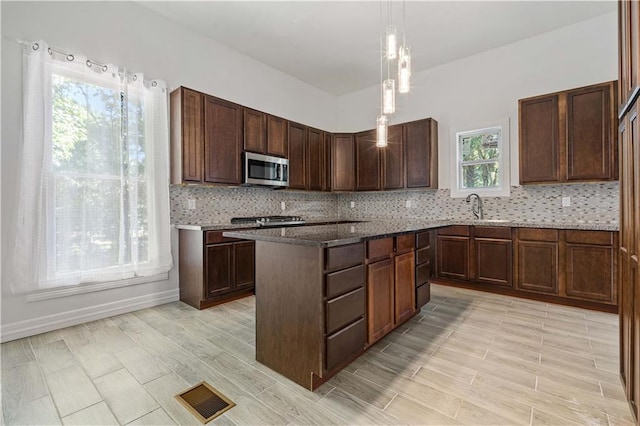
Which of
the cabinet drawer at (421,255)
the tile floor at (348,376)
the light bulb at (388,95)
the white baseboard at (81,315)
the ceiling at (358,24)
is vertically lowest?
the tile floor at (348,376)

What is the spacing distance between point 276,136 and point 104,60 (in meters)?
2.16

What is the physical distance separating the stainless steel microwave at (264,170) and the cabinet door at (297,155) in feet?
0.69

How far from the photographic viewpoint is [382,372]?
1.96 m

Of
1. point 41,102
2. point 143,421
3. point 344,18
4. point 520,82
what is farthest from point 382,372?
point 520,82

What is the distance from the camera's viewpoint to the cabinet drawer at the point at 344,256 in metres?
1.78

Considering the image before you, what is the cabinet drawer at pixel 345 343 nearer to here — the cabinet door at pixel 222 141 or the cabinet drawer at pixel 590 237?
the cabinet door at pixel 222 141

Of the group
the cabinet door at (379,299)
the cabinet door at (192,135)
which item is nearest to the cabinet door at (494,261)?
the cabinet door at (379,299)

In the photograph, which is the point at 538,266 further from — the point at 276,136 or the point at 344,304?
the point at 276,136

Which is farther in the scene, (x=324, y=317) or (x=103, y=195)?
(x=103, y=195)

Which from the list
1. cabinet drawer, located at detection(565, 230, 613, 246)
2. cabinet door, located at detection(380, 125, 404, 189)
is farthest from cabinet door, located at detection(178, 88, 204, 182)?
cabinet drawer, located at detection(565, 230, 613, 246)

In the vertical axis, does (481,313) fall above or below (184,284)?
below

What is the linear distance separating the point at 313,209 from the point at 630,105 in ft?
15.2

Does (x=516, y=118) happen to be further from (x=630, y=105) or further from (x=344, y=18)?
(x=630, y=105)

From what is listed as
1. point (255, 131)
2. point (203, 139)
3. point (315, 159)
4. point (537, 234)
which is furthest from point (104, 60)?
point (537, 234)
